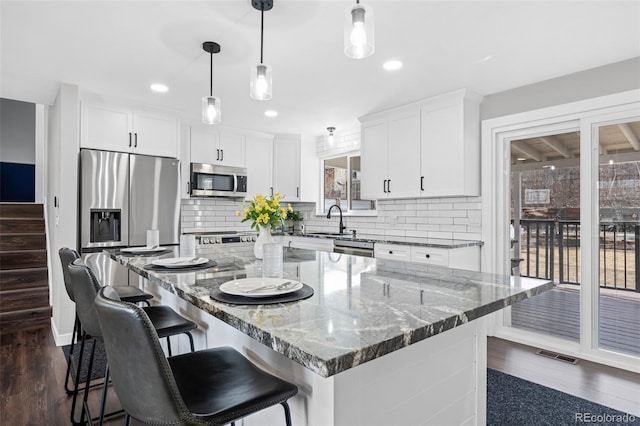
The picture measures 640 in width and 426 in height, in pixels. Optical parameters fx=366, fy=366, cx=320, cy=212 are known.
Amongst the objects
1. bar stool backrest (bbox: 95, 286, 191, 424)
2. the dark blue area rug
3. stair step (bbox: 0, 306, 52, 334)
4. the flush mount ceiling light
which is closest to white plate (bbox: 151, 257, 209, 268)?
bar stool backrest (bbox: 95, 286, 191, 424)

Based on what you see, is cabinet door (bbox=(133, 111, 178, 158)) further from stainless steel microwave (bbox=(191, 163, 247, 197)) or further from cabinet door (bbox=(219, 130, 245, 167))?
cabinet door (bbox=(219, 130, 245, 167))

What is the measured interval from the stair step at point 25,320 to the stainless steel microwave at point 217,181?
6.71 feet

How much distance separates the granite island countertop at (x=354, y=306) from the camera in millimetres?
762

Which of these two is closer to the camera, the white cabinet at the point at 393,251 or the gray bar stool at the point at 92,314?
the gray bar stool at the point at 92,314

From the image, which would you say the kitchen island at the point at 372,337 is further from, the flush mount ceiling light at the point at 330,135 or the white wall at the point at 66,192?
the flush mount ceiling light at the point at 330,135

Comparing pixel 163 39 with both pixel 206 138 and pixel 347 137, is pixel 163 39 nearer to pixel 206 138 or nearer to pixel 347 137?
pixel 206 138

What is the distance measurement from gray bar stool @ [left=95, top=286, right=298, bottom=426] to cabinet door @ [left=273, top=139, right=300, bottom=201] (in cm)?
427

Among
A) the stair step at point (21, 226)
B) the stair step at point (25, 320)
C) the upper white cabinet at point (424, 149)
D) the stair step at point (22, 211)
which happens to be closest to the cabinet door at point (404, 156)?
the upper white cabinet at point (424, 149)

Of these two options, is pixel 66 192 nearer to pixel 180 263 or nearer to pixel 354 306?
pixel 180 263

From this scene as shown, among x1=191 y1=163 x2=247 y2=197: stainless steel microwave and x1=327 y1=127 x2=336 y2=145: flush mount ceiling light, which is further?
x1=327 y1=127 x2=336 y2=145: flush mount ceiling light

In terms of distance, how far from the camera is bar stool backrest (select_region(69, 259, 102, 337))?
1.52 metres

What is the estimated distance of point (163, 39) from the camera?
246cm

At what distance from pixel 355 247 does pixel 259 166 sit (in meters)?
1.98

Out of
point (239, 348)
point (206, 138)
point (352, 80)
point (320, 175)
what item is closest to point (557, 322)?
point (352, 80)
